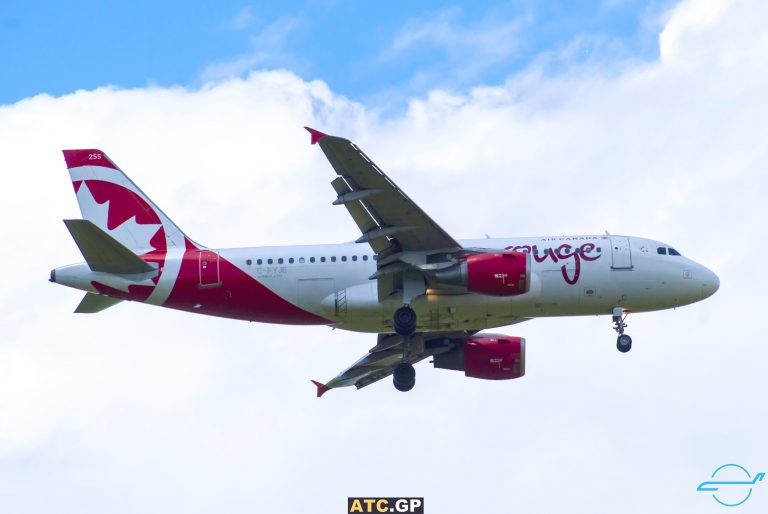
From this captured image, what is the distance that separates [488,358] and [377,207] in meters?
12.5

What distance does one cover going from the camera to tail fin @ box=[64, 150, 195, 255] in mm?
58531

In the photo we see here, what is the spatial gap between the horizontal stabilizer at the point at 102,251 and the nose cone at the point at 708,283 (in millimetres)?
22531

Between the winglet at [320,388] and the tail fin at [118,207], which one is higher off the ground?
the tail fin at [118,207]

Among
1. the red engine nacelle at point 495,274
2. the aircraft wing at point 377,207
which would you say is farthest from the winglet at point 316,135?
the red engine nacelle at point 495,274

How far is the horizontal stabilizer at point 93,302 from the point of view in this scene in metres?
57.6

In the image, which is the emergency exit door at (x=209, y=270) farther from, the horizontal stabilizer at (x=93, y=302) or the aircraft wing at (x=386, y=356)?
the aircraft wing at (x=386, y=356)

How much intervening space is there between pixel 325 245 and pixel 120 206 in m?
9.21

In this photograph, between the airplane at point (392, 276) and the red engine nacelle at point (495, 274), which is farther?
the airplane at point (392, 276)

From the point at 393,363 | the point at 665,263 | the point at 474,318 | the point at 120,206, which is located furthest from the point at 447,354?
the point at 120,206

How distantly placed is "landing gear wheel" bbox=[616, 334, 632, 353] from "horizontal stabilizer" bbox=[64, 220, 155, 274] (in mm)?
19307

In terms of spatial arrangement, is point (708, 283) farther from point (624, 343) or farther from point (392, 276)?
point (392, 276)

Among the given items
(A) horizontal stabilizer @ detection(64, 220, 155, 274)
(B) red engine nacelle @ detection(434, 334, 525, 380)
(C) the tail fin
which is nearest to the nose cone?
(B) red engine nacelle @ detection(434, 334, 525, 380)

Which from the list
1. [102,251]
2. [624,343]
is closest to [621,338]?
[624,343]

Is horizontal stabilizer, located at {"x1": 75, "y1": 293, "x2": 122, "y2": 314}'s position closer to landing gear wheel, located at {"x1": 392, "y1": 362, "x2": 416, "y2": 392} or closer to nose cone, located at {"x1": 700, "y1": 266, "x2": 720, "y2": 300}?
landing gear wheel, located at {"x1": 392, "y1": 362, "x2": 416, "y2": 392}
